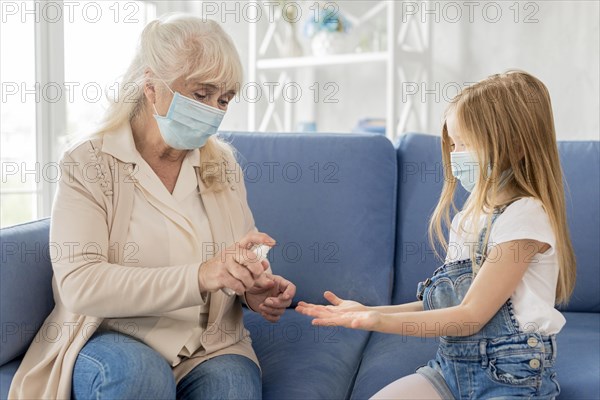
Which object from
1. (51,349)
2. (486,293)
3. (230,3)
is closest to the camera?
(486,293)

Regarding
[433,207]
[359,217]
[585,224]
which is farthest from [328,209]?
[585,224]

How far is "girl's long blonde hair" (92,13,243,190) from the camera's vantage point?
4.87 ft

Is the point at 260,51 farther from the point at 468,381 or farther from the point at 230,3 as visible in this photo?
the point at 468,381

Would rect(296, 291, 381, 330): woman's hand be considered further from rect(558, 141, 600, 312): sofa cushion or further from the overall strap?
rect(558, 141, 600, 312): sofa cushion

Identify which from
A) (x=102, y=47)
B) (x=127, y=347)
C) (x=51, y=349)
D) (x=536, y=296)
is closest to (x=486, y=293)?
(x=536, y=296)

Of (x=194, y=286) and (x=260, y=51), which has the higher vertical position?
(x=260, y=51)

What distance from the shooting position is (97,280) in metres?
1.33

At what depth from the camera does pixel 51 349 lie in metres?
1.37

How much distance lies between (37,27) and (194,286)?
1.70 metres

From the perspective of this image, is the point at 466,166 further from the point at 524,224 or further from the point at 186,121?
the point at 186,121

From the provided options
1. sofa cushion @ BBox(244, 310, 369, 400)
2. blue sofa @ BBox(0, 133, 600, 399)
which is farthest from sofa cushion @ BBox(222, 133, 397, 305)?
sofa cushion @ BBox(244, 310, 369, 400)

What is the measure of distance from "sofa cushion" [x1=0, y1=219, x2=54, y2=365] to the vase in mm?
1849

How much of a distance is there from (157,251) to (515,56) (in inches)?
80.1

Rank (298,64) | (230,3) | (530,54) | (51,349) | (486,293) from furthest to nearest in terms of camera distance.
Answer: (230,3) < (298,64) < (530,54) < (51,349) < (486,293)
